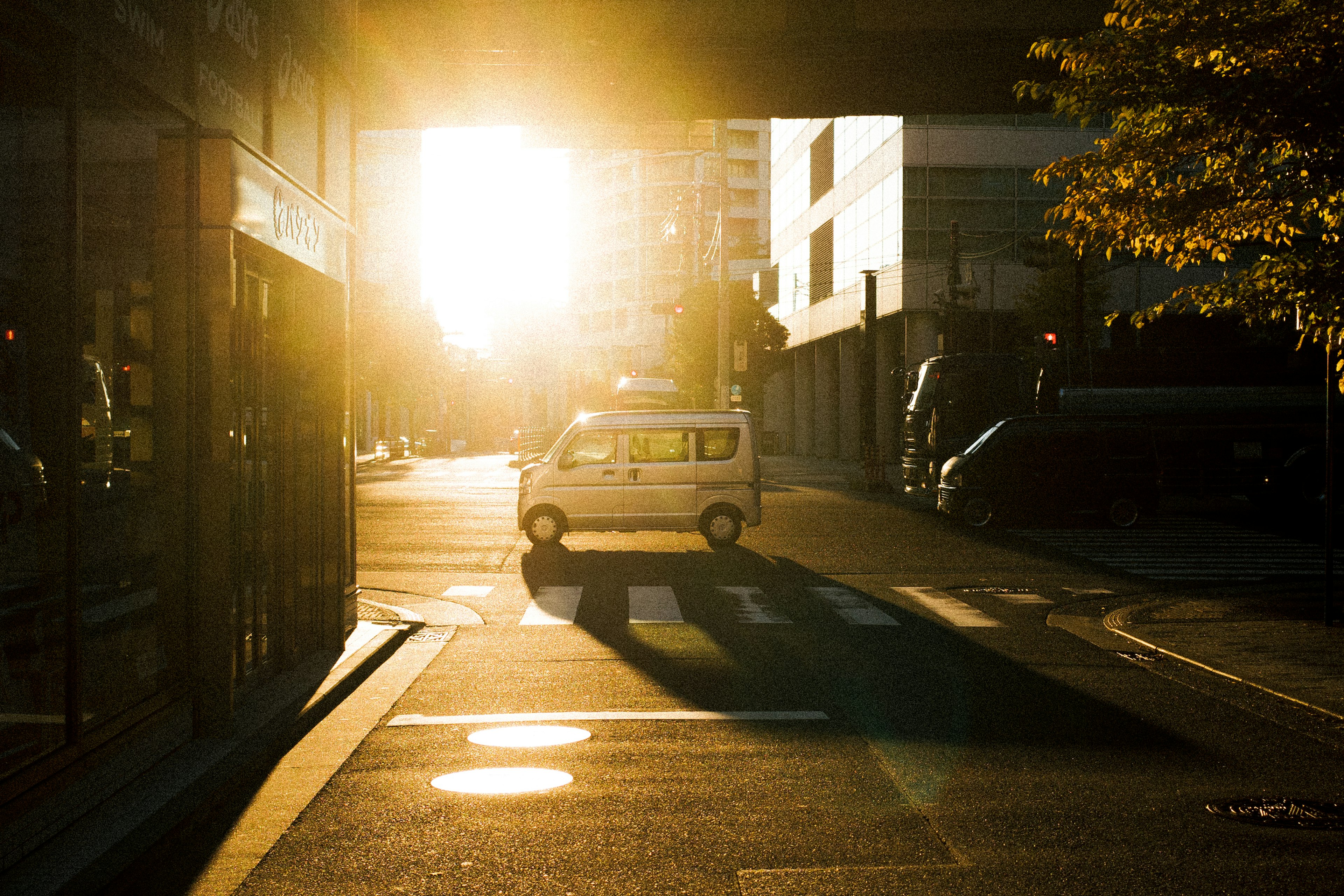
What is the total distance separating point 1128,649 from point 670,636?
367 centimetres

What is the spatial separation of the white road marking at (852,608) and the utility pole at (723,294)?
24.1m

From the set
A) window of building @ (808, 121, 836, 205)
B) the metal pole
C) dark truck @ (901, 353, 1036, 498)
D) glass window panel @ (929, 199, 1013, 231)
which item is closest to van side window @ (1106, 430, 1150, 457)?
dark truck @ (901, 353, 1036, 498)

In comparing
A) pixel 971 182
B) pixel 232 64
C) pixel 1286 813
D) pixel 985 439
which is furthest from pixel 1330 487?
pixel 971 182

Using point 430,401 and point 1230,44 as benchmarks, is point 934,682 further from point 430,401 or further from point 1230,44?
point 430,401

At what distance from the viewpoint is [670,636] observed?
1072cm

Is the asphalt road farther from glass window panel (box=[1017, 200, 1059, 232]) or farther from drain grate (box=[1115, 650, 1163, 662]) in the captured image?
glass window panel (box=[1017, 200, 1059, 232])

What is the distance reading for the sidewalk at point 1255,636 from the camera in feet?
27.6

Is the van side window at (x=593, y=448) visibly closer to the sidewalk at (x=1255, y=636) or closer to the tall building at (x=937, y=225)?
the sidewalk at (x=1255, y=636)

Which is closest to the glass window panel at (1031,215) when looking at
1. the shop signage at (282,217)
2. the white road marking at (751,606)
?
the white road marking at (751,606)

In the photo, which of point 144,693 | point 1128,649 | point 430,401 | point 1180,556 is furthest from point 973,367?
point 430,401

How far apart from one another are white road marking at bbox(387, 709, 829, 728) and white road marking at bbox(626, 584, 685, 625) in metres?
3.77

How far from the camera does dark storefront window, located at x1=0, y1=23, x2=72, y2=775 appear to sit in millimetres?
5387

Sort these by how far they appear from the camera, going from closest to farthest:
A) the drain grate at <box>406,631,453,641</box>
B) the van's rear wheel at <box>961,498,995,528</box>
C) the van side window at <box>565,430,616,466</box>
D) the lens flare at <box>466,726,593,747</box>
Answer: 1. the lens flare at <box>466,726,593,747</box>
2. the drain grate at <box>406,631,453,641</box>
3. the van side window at <box>565,430,616,466</box>
4. the van's rear wheel at <box>961,498,995,528</box>

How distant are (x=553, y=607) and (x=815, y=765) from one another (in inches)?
257
